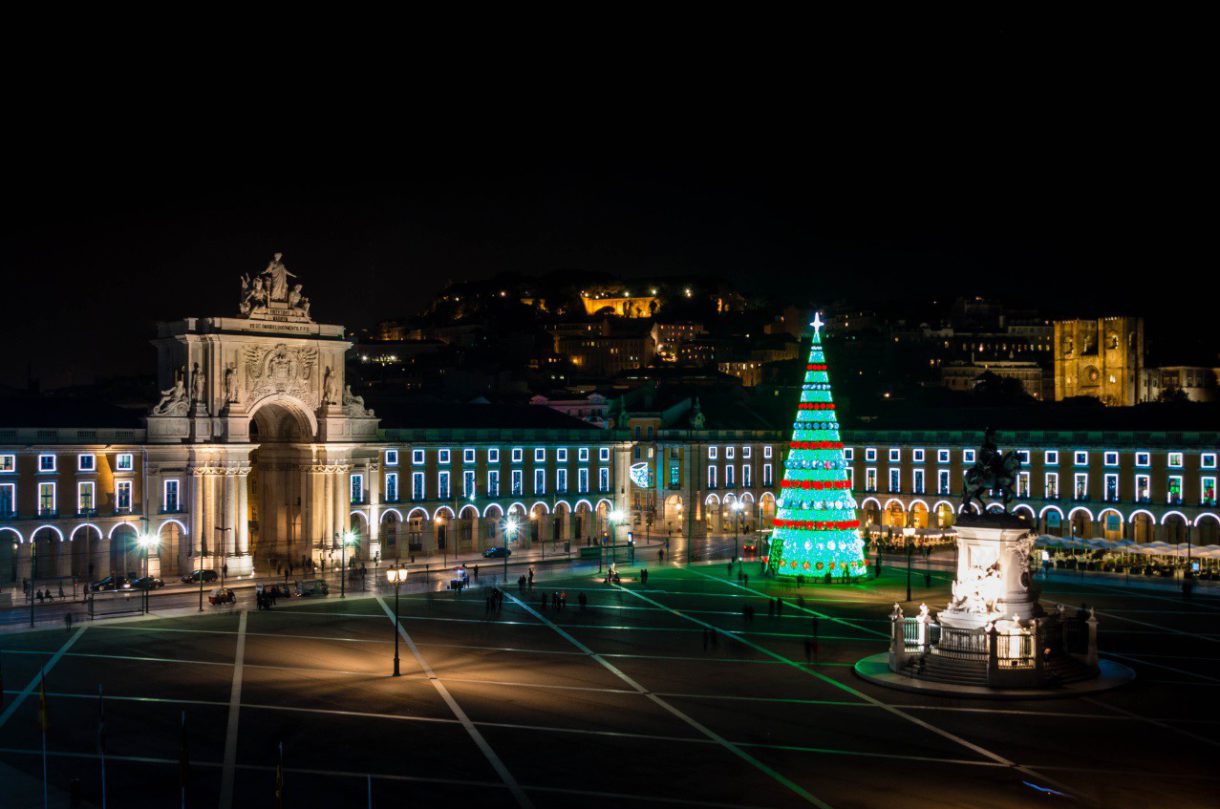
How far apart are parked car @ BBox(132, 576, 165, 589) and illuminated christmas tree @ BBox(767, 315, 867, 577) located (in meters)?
33.2

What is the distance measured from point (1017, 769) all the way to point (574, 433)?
229ft

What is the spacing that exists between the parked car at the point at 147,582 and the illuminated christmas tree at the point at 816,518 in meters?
33.2

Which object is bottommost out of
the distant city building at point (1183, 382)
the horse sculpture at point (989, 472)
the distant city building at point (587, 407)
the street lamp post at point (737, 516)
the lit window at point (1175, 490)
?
the street lamp post at point (737, 516)

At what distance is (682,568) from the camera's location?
88.8 meters

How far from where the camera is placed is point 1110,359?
194375 mm

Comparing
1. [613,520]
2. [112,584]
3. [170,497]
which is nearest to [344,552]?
[170,497]

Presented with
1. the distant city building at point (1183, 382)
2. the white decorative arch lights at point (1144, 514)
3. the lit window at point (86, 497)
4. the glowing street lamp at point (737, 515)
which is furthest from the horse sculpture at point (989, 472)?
the distant city building at point (1183, 382)

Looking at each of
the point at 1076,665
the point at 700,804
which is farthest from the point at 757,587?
the point at 700,804

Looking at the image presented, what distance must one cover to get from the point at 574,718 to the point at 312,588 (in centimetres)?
3353

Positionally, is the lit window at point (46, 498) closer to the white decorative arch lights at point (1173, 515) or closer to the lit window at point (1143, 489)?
the lit window at point (1143, 489)

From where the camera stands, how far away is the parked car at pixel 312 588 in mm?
73312

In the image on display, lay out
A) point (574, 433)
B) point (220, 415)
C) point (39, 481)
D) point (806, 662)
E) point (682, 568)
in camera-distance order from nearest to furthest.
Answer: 1. point (806, 662)
2. point (39, 481)
3. point (220, 415)
4. point (682, 568)
5. point (574, 433)

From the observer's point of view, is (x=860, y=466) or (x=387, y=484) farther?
(x=860, y=466)

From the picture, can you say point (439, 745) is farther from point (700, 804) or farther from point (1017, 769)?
point (1017, 769)
